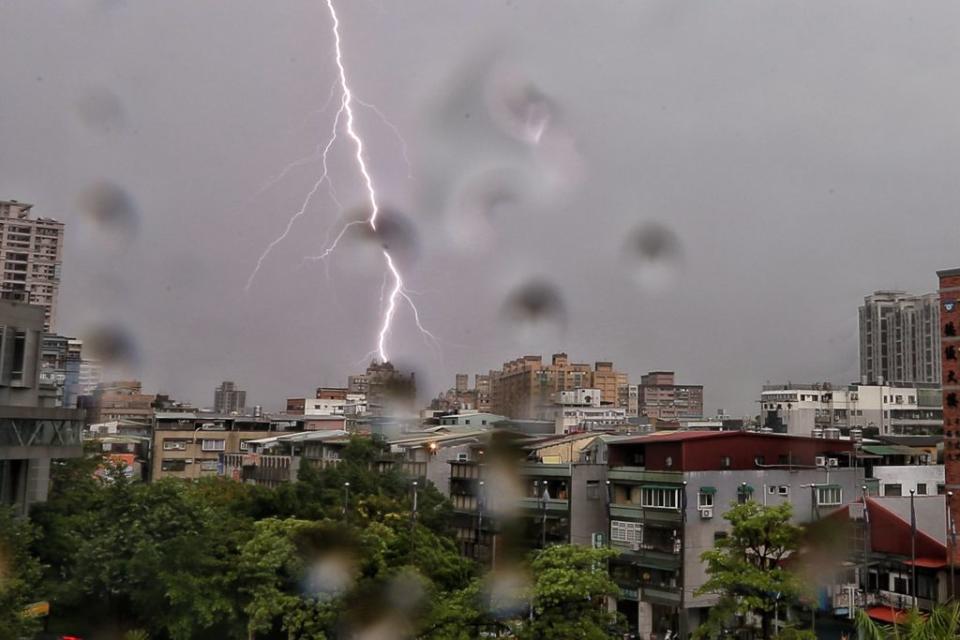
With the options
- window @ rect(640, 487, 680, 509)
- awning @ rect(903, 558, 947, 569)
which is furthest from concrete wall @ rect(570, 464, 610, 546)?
awning @ rect(903, 558, 947, 569)

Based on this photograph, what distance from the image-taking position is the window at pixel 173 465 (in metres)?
54.0

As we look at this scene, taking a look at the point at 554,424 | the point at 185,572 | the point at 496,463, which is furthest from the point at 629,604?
the point at 554,424

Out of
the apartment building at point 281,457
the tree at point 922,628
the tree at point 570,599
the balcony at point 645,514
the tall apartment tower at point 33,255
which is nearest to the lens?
the tree at point 922,628

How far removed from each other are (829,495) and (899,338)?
62736 millimetres

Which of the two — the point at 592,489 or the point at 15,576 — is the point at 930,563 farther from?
the point at 15,576

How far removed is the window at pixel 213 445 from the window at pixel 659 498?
3391 centimetres

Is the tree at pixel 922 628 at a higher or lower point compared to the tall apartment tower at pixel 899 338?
lower

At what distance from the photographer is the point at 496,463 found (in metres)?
36.3

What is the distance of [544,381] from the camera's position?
7081 centimetres

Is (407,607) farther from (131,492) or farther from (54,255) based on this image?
(54,255)

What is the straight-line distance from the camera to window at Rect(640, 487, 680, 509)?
28078 mm

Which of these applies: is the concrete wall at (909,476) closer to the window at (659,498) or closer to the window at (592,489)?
the window at (659,498)

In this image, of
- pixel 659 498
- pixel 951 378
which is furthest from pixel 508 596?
pixel 951 378

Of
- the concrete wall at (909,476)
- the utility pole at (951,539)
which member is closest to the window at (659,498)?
the utility pole at (951,539)
